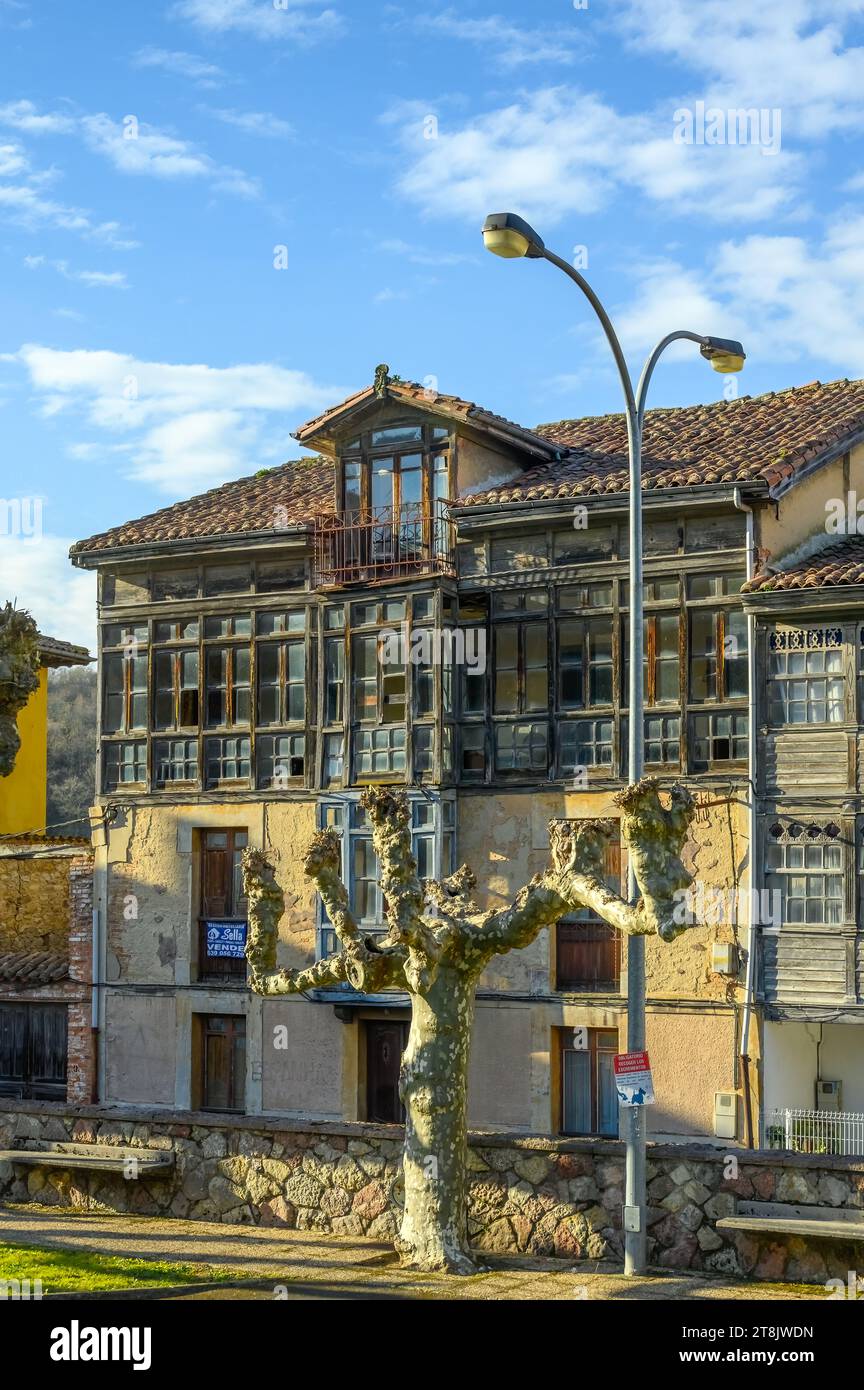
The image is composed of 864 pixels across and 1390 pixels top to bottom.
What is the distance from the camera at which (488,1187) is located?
19578 millimetres

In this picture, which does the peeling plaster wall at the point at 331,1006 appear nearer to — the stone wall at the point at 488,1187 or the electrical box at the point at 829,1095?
the electrical box at the point at 829,1095

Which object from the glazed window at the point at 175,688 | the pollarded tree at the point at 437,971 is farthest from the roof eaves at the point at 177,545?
the pollarded tree at the point at 437,971

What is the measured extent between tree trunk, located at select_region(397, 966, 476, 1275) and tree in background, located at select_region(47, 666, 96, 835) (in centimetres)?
3084

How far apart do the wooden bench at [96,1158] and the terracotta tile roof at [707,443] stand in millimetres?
11678

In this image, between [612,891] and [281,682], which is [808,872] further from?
[281,682]

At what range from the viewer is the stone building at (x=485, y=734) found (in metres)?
26.5

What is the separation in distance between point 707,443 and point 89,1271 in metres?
16.6

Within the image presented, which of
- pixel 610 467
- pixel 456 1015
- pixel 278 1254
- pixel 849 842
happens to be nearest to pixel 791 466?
pixel 610 467

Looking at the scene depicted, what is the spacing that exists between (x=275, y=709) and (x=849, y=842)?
10.1 metres

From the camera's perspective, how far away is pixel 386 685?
2941 cm

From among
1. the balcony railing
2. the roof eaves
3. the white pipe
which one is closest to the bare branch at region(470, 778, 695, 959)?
the white pipe

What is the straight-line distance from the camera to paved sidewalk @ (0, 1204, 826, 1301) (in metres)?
17.5

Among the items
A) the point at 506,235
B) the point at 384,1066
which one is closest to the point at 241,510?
the point at 384,1066

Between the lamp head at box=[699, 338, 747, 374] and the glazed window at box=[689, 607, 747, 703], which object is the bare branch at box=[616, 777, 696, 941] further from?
the glazed window at box=[689, 607, 747, 703]
